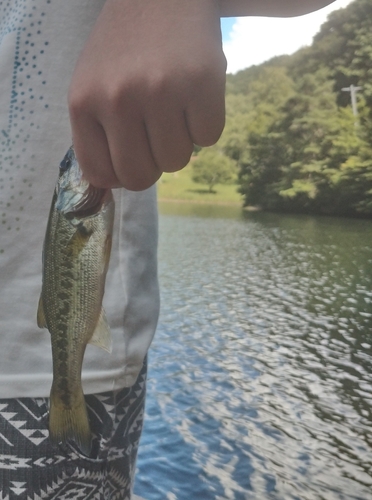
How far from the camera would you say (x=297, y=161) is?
8852 mm

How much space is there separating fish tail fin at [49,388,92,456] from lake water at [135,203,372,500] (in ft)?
6.87

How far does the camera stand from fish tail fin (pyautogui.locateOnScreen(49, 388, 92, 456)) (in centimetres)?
37

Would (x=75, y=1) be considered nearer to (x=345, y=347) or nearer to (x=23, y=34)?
(x=23, y=34)

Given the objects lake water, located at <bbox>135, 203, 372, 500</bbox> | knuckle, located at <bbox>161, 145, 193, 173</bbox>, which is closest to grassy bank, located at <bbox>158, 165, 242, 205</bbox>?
lake water, located at <bbox>135, 203, 372, 500</bbox>

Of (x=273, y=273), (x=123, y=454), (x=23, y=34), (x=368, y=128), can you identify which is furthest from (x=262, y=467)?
(x=368, y=128)

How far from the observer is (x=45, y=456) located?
39cm

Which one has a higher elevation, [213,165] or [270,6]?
[213,165]

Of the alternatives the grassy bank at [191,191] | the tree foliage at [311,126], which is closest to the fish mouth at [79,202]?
the tree foliage at [311,126]

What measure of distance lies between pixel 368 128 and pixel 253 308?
4.29m

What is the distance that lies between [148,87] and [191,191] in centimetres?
1007

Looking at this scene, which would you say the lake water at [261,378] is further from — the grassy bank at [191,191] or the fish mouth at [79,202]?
the grassy bank at [191,191]

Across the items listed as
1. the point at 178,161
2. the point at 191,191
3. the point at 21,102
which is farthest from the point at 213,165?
the point at 178,161

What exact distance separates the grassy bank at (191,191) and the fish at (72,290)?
370 inches

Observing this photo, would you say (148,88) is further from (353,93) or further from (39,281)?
(353,93)
